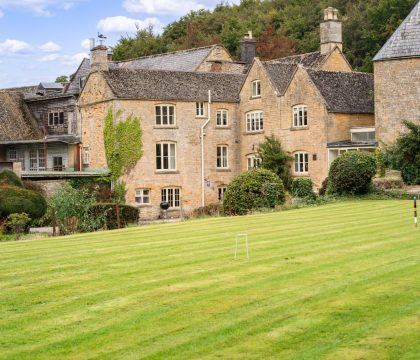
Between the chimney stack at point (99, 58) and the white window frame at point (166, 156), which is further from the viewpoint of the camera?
the chimney stack at point (99, 58)

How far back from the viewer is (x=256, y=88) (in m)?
59.5

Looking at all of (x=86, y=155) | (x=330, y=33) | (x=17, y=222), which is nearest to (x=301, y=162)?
(x=330, y=33)

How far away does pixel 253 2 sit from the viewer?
11350 centimetres

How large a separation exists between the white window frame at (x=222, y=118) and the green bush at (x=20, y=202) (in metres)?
20.8

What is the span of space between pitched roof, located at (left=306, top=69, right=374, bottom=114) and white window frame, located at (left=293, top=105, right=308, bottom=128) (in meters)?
1.70

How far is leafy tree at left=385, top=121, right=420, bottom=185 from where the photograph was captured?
44.8 meters

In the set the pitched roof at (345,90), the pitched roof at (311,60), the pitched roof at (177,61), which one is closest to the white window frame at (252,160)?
the pitched roof at (345,90)

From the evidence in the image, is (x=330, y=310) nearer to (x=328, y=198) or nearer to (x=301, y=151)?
(x=328, y=198)

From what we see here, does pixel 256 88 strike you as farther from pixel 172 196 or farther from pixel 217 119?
pixel 172 196

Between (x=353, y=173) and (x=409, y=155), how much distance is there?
6159 mm

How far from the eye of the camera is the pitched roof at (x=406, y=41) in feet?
168

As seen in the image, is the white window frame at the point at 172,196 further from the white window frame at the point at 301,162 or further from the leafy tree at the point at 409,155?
the leafy tree at the point at 409,155

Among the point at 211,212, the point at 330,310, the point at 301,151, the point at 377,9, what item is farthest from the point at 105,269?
the point at 377,9

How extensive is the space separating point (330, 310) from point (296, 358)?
2586mm
